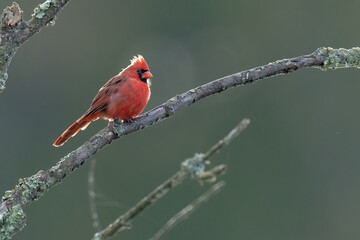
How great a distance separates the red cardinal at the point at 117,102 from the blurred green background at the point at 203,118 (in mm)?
6766

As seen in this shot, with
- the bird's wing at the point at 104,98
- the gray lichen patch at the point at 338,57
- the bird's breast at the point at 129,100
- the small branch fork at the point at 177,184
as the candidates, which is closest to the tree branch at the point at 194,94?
the gray lichen patch at the point at 338,57

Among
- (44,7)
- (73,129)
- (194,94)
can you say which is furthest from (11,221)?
(73,129)

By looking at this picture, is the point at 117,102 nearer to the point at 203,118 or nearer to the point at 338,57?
the point at 338,57

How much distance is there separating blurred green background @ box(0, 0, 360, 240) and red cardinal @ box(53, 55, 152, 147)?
677 cm

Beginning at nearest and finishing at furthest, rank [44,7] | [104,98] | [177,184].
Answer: [177,184], [44,7], [104,98]

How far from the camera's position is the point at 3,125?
15.5 metres

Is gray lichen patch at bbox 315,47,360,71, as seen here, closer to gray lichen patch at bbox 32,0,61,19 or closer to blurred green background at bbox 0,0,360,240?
gray lichen patch at bbox 32,0,61,19

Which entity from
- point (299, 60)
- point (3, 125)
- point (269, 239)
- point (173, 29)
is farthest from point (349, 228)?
point (299, 60)

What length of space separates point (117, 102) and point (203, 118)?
1124 cm

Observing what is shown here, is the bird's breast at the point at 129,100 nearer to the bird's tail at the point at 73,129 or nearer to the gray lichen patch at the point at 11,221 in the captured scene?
the bird's tail at the point at 73,129

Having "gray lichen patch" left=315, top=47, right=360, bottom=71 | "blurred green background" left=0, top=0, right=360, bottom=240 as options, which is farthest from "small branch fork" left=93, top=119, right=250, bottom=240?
"blurred green background" left=0, top=0, right=360, bottom=240

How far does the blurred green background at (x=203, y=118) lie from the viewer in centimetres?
1481

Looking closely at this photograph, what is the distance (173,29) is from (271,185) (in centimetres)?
463

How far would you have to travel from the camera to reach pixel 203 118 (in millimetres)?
17141
